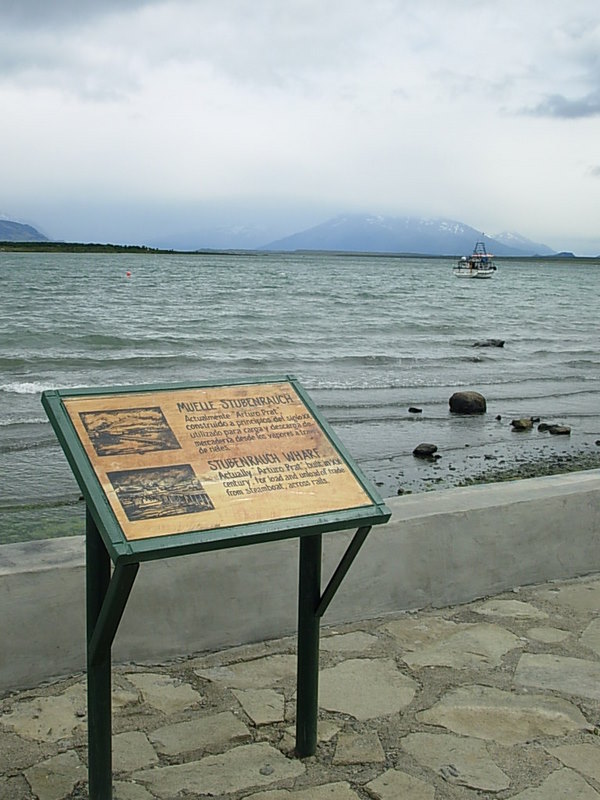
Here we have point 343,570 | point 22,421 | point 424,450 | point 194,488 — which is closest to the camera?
point 194,488

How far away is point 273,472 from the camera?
9.61 ft

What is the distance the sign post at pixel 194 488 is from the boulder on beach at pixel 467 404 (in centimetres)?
1214

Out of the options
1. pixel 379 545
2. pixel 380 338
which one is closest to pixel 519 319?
pixel 380 338

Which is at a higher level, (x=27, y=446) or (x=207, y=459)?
(x=207, y=459)

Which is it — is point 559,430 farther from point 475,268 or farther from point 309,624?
point 475,268

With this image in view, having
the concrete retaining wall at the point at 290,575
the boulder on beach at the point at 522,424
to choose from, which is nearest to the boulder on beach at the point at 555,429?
the boulder on beach at the point at 522,424

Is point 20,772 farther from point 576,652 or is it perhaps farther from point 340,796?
point 576,652

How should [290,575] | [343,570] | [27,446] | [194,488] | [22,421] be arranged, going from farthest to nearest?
[22,421], [27,446], [290,575], [343,570], [194,488]

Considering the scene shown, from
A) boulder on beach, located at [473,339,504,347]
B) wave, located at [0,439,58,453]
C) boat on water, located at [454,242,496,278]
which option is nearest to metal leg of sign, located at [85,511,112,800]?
wave, located at [0,439,58,453]

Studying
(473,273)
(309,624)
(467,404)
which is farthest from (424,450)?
(473,273)

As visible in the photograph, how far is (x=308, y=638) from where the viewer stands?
10.5 feet

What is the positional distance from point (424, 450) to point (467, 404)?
3387 mm

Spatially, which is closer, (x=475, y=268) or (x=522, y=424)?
(x=522, y=424)

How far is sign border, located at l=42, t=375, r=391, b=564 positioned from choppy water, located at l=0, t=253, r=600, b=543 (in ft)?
7.08
